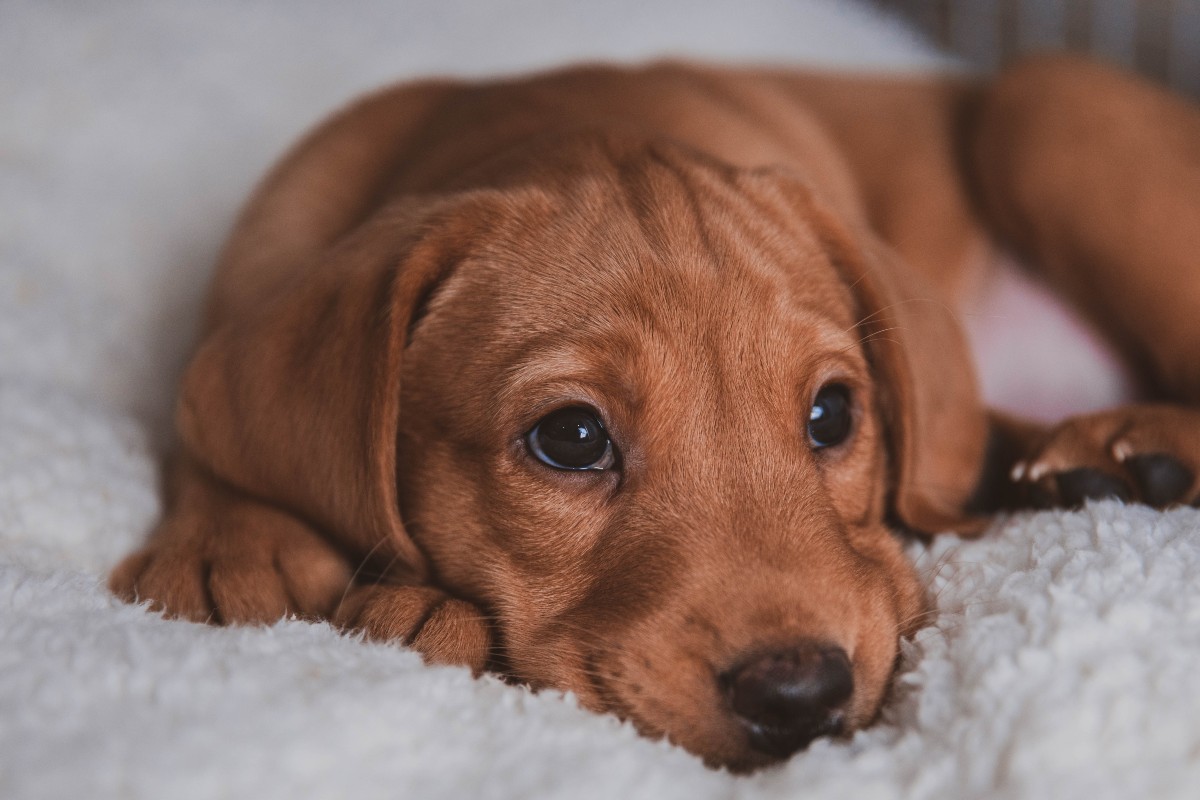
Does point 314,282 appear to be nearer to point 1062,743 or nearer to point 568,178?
point 568,178

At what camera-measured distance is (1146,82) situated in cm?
408

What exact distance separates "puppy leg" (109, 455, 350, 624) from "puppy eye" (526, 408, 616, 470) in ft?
1.76

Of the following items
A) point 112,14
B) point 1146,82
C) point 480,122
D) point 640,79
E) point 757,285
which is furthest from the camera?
point 112,14

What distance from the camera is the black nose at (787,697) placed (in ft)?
5.57

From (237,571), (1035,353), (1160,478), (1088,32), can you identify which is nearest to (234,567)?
(237,571)

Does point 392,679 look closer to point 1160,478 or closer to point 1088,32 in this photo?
point 1160,478

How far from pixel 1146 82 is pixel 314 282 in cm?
329

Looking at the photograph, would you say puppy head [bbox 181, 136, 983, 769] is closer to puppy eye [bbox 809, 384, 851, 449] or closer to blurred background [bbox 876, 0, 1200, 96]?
puppy eye [bbox 809, 384, 851, 449]

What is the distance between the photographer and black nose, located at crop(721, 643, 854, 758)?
66.9 inches

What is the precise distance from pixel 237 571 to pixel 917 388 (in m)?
1.58

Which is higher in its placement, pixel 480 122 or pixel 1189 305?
pixel 480 122

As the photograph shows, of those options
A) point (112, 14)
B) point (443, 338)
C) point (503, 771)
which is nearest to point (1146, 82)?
point (443, 338)

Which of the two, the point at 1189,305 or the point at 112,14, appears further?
the point at 112,14

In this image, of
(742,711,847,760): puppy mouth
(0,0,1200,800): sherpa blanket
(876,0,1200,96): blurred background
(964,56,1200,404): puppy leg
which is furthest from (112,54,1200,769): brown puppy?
(876,0,1200,96): blurred background
